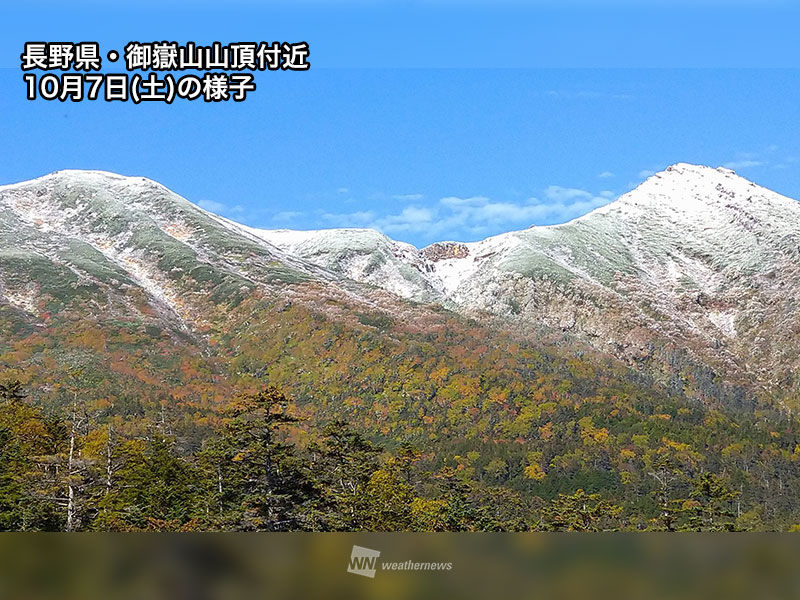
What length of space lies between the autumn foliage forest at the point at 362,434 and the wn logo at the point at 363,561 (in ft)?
77.3

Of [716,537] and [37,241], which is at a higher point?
[37,241]

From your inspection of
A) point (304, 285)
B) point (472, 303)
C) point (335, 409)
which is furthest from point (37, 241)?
point (472, 303)

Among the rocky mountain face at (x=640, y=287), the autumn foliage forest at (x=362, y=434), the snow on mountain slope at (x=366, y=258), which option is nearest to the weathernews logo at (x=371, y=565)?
the autumn foliage forest at (x=362, y=434)

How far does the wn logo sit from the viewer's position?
3.61m

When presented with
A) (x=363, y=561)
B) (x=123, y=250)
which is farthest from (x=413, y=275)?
(x=363, y=561)

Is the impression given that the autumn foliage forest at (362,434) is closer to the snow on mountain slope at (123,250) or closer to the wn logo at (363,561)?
the snow on mountain slope at (123,250)

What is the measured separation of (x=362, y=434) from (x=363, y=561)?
62163 millimetres

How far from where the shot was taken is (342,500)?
3266 cm

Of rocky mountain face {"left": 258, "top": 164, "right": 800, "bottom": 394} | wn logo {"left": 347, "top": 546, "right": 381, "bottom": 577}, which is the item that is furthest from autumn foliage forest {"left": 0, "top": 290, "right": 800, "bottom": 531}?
wn logo {"left": 347, "top": 546, "right": 381, "bottom": 577}

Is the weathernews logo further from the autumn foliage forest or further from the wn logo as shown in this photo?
the autumn foliage forest

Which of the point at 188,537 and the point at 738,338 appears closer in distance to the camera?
the point at 188,537

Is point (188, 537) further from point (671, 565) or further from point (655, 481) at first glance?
point (655, 481)

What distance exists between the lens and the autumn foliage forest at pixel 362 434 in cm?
3119

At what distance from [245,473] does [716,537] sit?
92.5ft
